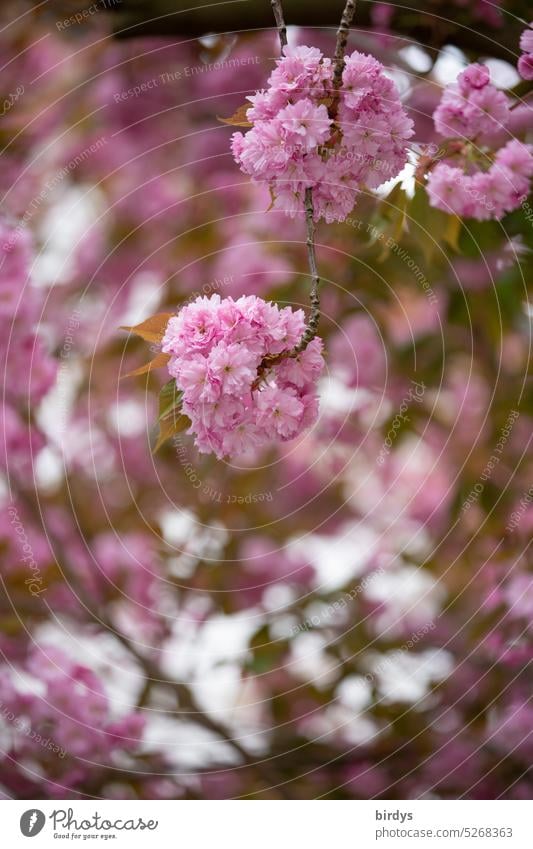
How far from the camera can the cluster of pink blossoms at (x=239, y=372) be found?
2.01ft

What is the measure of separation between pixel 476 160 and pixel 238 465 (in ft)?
2.68

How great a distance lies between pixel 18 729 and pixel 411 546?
2.49ft

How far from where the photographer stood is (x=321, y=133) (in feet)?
2.24

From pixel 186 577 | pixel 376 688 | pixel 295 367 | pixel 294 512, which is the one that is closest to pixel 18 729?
pixel 186 577

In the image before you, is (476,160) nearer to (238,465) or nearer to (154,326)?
(154,326)

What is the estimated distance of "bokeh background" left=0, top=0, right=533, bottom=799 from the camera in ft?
4.15

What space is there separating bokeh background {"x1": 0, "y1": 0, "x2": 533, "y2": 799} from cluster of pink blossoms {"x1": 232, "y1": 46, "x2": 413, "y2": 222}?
14cm

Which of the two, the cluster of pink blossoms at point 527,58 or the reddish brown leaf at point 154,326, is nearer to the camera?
the reddish brown leaf at point 154,326

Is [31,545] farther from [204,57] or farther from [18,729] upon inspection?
[204,57]

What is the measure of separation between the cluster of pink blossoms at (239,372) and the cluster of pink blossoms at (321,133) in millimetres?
137

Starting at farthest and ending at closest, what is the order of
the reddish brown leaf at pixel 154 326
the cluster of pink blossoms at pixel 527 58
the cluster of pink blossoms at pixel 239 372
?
the cluster of pink blossoms at pixel 527 58 → the reddish brown leaf at pixel 154 326 → the cluster of pink blossoms at pixel 239 372

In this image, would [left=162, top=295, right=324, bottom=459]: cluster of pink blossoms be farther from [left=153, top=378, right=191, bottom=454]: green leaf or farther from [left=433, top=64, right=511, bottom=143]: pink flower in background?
[left=433, top=64, right=511, bottom=143]: pink flower in background
